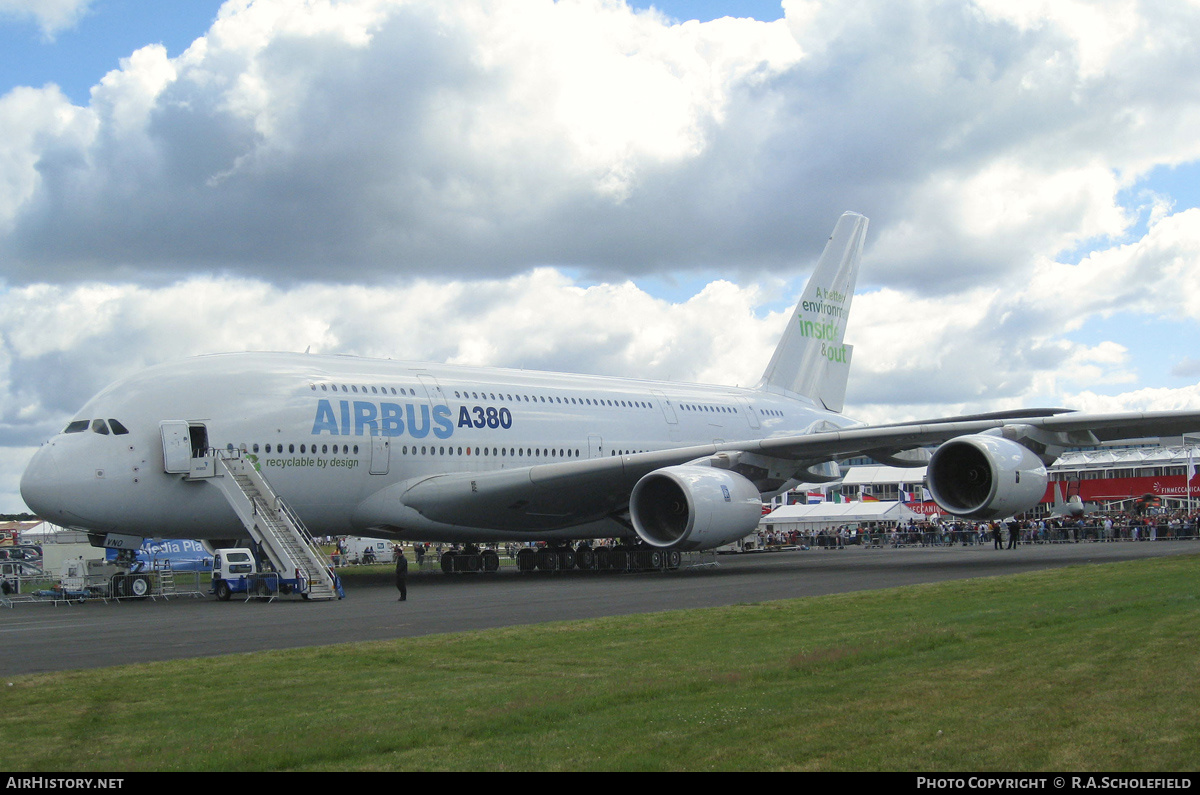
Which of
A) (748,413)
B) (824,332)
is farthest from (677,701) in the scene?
(824,332)

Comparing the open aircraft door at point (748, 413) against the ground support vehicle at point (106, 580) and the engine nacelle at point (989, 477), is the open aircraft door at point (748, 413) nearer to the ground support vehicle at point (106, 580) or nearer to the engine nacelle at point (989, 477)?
the engine nacelle at point (989, 477)

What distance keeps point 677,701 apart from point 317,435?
51.1ft

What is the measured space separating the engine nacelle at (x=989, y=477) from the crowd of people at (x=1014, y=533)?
13285mm

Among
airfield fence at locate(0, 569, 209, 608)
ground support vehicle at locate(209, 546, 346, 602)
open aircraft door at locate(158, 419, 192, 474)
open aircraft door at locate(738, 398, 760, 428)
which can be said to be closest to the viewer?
ground support vehicle at locate(209, 546, 346, 602)

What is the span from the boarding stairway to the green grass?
26.2ft

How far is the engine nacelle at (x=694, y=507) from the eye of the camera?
2177 cm

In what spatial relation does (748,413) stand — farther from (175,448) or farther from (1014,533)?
(175,448)

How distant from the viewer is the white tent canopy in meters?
47.8

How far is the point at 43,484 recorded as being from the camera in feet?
65.0

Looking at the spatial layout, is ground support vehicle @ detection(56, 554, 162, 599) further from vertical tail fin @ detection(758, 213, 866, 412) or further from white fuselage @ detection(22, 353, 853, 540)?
vertical tail fin @ detection(758, 213, 866, 412)

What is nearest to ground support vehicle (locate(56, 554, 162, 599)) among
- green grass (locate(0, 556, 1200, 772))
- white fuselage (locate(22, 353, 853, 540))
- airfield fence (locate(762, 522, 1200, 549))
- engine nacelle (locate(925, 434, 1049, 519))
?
white fuselage (locate(22, 353, 853, 540))

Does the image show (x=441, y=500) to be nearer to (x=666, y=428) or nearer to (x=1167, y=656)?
(x=666, y=428)

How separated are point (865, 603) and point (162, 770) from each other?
1015 cm

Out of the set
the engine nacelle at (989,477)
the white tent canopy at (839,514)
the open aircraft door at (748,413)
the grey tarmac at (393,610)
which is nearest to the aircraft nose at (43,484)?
the grey tarmac at (393,610)
